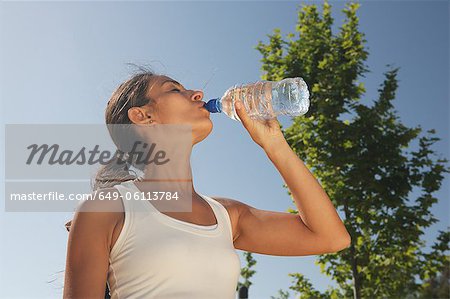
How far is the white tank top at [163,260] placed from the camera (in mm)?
1848

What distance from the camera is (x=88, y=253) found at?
5.87 feet

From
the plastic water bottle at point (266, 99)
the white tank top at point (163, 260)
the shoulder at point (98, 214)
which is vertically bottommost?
the white tank top at point (163, 260)

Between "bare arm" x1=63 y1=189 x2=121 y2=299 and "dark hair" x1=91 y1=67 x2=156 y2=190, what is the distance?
1.54 ft

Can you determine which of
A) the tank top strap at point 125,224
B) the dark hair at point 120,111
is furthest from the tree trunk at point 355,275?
the tank top strap at point 125,224

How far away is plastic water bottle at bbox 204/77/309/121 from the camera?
2742 mm

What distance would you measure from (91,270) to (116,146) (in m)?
0.77

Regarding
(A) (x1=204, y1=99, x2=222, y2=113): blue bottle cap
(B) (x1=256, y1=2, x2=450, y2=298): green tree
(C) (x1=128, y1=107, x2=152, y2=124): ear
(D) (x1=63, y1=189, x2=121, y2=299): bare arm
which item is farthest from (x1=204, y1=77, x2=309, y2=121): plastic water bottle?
(B) (x1=256, y1=2, x2=450, y2=298): green tree

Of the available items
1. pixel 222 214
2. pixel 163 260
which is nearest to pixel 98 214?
pixel 163 260

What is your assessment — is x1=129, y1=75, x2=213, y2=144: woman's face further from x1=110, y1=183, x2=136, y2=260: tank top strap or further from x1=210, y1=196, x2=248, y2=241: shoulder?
x1=110, y1=183, x2=136, y2=260: tank top strap

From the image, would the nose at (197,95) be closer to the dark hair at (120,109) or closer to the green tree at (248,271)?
the dark hair at (120,109)

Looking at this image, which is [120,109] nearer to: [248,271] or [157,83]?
[157,83]

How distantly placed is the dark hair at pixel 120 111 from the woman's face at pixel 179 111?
0.04 metres

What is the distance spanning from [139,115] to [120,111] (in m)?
0.10

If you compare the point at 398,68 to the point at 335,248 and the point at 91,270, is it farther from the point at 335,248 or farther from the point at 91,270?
the point at 91,270
